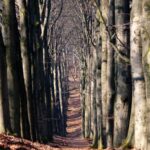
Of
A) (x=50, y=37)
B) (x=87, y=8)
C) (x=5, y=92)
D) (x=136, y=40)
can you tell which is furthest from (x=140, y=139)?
(x=50, y=37)

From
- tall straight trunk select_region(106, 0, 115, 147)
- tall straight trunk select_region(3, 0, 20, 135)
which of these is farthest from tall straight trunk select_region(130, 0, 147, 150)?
tall straight trunk select_region(106, 0, 115, 147)

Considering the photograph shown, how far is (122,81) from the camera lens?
1475 cm

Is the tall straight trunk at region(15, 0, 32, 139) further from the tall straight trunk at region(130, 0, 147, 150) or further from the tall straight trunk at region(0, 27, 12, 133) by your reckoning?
the tall straight trunk at region(130, 0, 147, 150)

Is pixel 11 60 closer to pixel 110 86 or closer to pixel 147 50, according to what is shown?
pixel 110 86

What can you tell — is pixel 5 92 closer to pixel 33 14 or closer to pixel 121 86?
pixel 121 86

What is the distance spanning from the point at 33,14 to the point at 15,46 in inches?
340

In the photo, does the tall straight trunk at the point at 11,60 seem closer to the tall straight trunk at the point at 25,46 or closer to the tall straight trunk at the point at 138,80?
the tall straight trunk at the point at 25,46

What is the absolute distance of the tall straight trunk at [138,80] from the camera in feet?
36.6

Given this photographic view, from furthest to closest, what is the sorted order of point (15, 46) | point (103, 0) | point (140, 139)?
point (103, 0) → point (15, 46) → point (140, 139)

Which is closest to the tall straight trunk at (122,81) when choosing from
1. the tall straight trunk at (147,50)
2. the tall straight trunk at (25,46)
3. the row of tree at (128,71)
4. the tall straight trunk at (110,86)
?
the row of tree at (128,71)

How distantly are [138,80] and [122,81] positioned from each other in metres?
3.44

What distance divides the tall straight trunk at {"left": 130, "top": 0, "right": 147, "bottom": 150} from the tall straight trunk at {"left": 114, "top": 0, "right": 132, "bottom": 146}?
2.58 m

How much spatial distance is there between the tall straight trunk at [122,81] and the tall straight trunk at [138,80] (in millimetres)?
2584

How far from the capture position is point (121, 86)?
47.8ft
